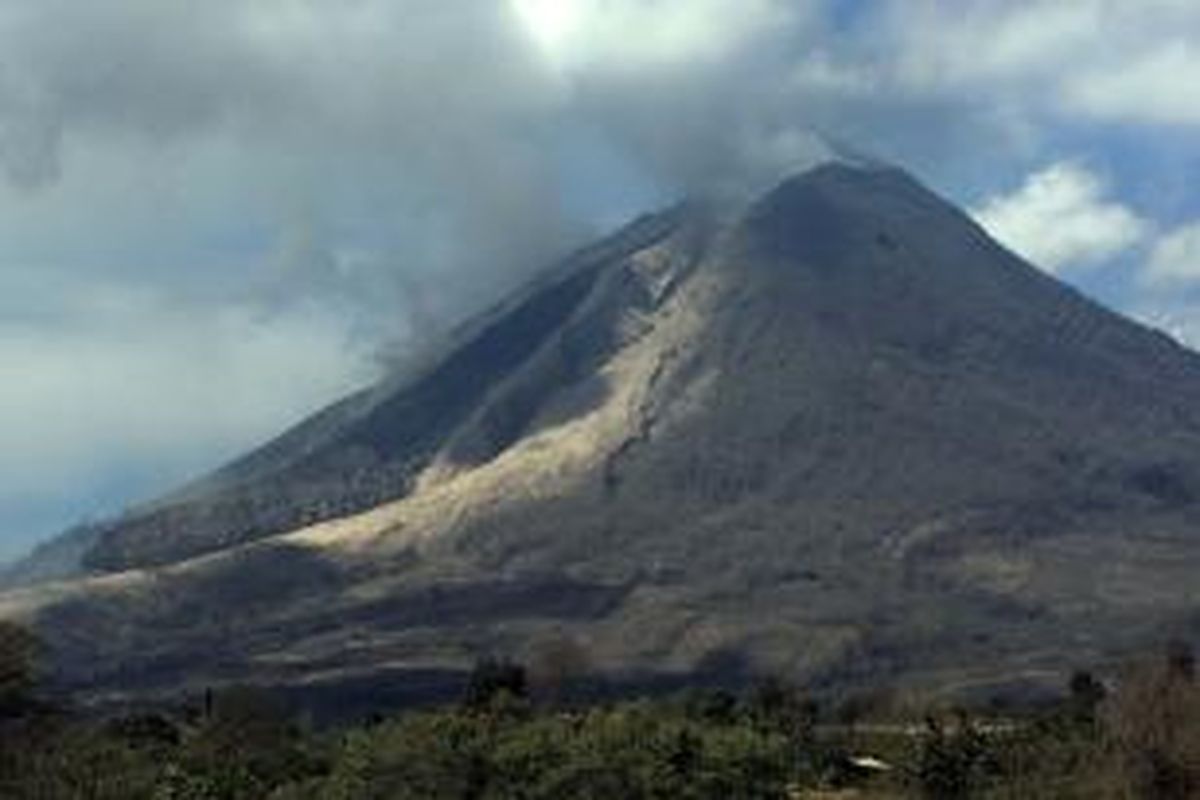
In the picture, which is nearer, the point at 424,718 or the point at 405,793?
the point at 405,793

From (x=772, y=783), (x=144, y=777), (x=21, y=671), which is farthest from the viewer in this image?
(x=21, y=671)

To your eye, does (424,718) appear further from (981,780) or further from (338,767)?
(981,780)

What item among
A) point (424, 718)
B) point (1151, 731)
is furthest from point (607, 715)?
point (1151, 731)

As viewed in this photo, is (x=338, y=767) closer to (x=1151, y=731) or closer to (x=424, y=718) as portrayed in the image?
(x=424, y=718)

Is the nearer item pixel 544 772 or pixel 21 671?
pixel 544 772

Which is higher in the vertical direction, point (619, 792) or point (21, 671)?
point (21, 671)

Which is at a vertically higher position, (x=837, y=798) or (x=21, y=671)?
(x=21, y=671)

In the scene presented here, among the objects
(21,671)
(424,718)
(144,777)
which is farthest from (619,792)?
(21,671)

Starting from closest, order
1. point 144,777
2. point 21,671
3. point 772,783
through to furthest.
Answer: point 144,777
point 772,783
point 21,671
